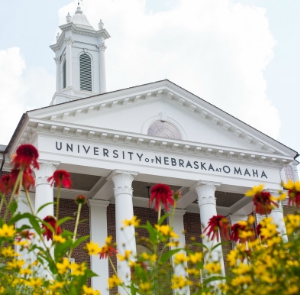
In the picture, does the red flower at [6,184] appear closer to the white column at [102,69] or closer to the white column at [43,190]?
the white column at [43,190]

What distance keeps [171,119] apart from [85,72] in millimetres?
10826

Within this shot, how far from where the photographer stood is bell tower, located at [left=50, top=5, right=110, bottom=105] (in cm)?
3191

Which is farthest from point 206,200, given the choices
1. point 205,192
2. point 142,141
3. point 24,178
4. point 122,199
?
point 24,178

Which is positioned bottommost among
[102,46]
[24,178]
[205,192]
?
[24,178]

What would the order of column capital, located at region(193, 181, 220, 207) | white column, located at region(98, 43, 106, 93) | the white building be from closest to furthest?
the white building, column capital, located at region(193, 181, 220, 207), white column, located at region(98, 43, 106, 93)

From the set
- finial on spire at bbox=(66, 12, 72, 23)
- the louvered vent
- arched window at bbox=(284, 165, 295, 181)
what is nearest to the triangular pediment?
the louvered vent

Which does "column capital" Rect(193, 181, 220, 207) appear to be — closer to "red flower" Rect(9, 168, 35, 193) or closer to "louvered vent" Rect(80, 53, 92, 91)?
"louvered vent" Rect(80, 53, 92, 91)

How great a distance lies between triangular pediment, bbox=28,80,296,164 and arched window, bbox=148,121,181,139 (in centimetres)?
15

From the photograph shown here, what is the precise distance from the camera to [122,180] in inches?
840

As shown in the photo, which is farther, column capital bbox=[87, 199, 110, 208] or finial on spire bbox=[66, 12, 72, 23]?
finial on spire bbox=[66, 12, 72, 23]

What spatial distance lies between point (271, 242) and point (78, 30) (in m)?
31.3

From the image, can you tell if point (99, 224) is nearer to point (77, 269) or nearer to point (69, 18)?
point (69, 18)

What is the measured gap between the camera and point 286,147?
978 inches

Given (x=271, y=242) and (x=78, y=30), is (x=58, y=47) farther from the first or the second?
(x=271, y=242)
